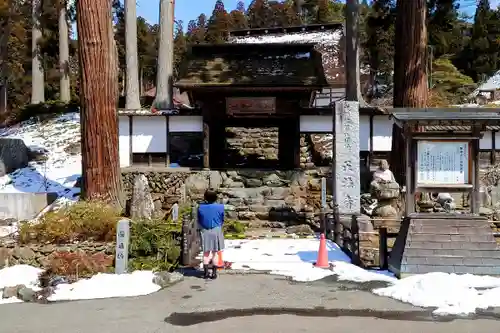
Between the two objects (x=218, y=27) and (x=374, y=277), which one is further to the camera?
(x=218, y=27)

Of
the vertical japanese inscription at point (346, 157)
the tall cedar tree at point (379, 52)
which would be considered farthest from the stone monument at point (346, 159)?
the tall cedar tree at point (379, 52)


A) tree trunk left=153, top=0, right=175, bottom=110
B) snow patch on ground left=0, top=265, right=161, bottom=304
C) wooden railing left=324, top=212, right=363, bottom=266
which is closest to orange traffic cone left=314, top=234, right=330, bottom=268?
wooden railing left=324, top=212, right=363, bottom=266

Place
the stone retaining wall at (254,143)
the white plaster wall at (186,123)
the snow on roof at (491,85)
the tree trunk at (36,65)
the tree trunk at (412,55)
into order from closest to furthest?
the tree trunk at (412,55)
the white plaster wall at (186,123)
the stone retaining wall at (254,143)
the tree trunk at (36,65)
the snow on roof at (491,85)

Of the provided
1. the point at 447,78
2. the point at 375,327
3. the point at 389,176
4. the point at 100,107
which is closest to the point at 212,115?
the point at 100,107

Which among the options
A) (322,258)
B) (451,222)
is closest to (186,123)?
(322,258)

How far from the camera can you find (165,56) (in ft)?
81.0

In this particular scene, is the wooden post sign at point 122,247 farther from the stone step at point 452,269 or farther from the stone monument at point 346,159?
the stone monument at point 346,159

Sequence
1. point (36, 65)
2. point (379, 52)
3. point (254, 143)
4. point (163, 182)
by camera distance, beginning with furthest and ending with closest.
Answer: point (379, 52) → point (36, 65) → point (254, 143) → point (163, 182)

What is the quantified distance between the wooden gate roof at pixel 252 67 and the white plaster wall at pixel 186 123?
1.39m

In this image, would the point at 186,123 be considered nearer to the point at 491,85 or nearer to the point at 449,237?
the point at 449,237

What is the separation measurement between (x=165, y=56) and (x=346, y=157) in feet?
44.9

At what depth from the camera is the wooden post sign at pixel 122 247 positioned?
8797 millimetres

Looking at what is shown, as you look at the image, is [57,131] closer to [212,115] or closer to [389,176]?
[212,115]

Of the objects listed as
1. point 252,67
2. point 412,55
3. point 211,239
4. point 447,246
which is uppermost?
point 252,67
